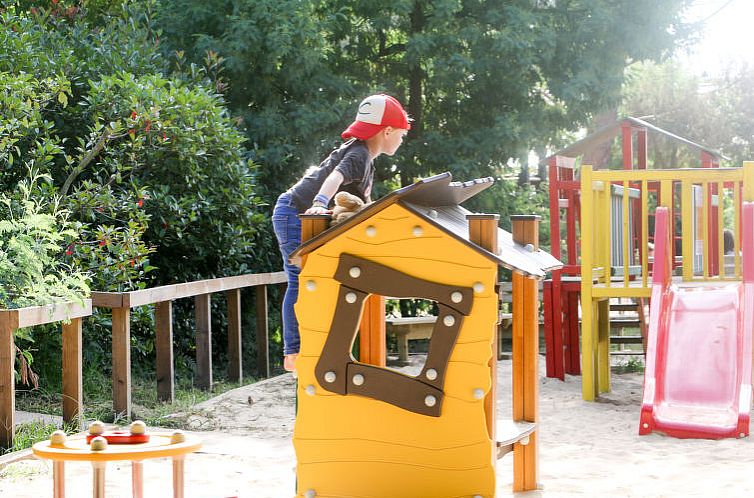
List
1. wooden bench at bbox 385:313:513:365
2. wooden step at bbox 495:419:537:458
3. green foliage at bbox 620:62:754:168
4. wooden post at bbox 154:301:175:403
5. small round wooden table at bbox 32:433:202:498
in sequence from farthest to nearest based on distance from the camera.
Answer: green foliage at bbox 620:62:754:168
wooden bench at bbox 385:313:513:365
wooden post at bbox 154:301:175:403
wooden step at bbox 495:419:537:458
small round wooden table at bbox 32:433:202:498

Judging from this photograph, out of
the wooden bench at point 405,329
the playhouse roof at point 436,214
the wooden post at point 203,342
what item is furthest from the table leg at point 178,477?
the wooden bench at point 405,329

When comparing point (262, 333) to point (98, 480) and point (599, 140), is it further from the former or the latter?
point (98, 480)

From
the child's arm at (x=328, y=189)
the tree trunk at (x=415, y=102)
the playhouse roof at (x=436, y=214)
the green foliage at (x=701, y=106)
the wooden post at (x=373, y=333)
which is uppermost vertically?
the green foliage at (x=701, y=106)

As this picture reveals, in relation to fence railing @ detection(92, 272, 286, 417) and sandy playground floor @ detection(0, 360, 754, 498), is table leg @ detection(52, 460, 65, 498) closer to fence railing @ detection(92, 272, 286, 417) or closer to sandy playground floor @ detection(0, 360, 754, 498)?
sandy playground floor @ detection(0, 360, 754, 498)

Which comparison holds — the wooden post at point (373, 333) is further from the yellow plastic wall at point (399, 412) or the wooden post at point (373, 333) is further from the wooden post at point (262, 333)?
the wooden post at point (262, 333)

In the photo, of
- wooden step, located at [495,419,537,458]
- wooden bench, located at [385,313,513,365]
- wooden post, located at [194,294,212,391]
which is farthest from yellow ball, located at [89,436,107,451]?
wooden bench, located at [385,313,513,365]

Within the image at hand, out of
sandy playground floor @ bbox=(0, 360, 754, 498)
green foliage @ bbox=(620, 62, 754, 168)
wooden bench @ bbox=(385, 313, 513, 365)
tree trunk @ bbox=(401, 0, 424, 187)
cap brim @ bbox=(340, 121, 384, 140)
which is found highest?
green foliage @ bbox=(620, 62, 754, 168)

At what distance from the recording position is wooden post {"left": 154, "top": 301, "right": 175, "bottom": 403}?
24.5ft

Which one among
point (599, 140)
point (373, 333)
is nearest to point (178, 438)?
point (373, 333)

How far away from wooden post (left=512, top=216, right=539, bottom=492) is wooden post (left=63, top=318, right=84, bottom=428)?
2.84 meters

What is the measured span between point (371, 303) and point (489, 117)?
7958mm

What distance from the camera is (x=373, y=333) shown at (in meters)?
4.18

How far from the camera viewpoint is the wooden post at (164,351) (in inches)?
294

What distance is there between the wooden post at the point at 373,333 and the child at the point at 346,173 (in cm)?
44
